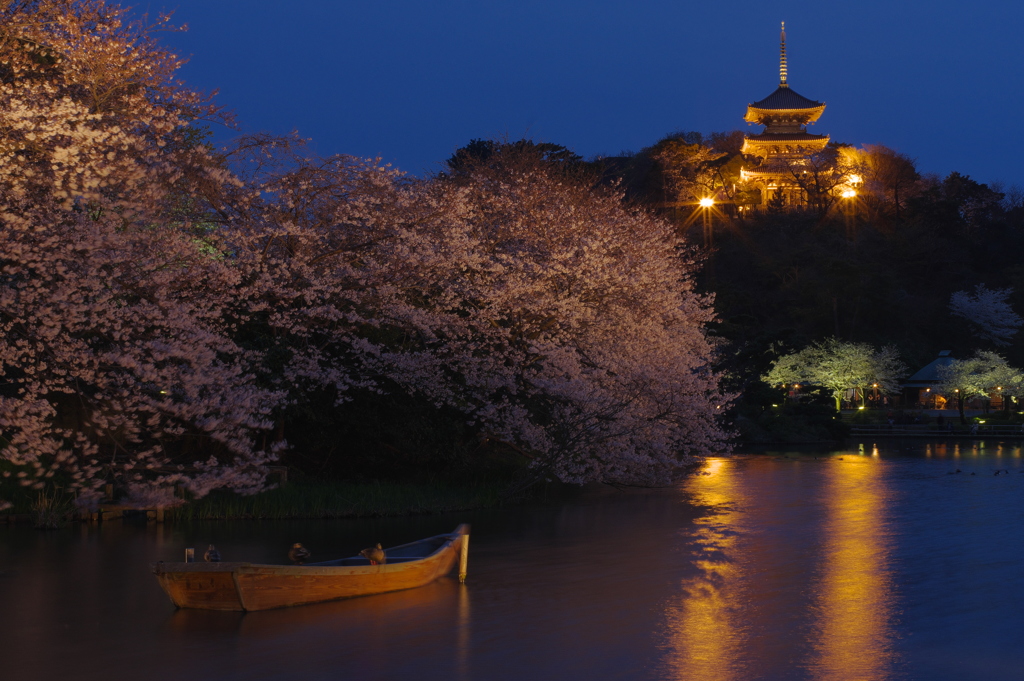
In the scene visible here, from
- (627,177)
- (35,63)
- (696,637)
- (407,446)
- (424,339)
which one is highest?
(627,177)

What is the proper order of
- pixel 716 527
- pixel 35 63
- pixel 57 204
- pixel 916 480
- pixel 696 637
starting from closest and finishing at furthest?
1. pixel 696 637
2. pixel 57 204
3. pixel 35 63
4. pixel 716 527
5. pixel 916 480

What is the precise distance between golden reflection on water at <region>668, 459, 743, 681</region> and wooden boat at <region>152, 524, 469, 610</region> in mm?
3332

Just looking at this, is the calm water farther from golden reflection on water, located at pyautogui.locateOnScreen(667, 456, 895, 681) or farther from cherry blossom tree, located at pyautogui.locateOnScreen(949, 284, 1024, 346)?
cherry blossom tree, located at pyautogui.locateOnScreen(949, 284, 1024, 346)

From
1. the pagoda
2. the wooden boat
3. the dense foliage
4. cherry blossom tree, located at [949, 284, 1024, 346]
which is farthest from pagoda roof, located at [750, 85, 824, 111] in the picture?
the wooden boat

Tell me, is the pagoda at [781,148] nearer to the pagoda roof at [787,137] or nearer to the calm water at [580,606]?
the pagoda roof at [787,137]

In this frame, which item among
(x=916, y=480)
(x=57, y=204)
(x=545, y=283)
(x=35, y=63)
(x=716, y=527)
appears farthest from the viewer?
(x=916, y=480)

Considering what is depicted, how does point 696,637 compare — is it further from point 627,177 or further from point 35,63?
point 627,177

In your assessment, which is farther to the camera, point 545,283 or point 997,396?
point 997,396

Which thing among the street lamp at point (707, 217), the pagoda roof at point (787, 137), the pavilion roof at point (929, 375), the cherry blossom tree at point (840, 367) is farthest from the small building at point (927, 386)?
the pagoda roof at point (787, 137)

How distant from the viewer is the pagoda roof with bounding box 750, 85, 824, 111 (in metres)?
72.5

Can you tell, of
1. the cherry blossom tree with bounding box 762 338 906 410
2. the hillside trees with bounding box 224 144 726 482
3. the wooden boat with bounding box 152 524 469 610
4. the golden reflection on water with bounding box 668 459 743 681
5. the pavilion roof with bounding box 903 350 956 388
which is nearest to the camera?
the golden reflection on water with bounding box 668 459 743 681

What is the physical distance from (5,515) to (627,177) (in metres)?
58.9

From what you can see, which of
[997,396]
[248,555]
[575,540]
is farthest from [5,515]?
[997,396]

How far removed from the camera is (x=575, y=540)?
1684cm
